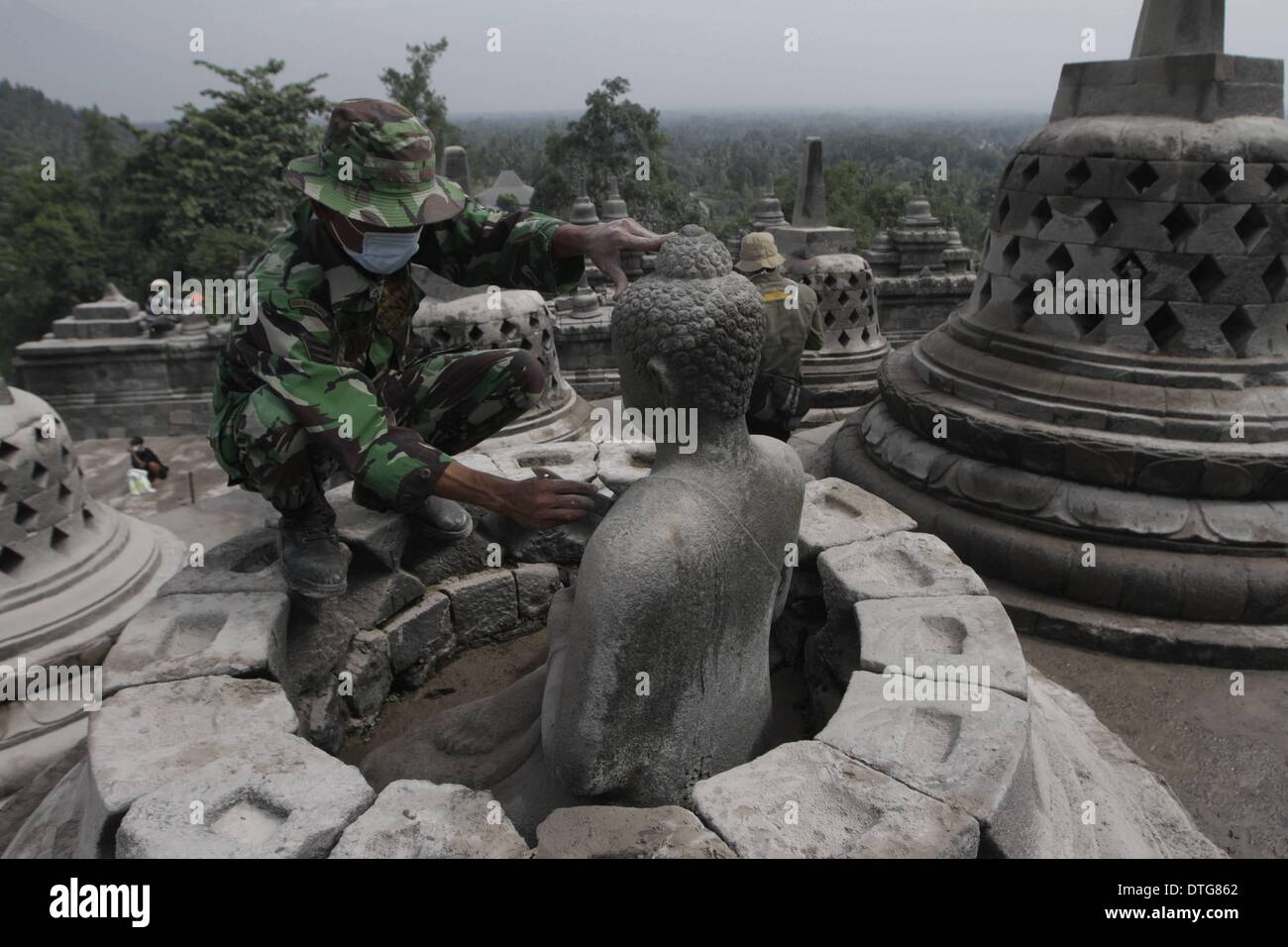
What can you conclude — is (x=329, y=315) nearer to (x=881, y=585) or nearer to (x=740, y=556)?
(x=740, y=556)

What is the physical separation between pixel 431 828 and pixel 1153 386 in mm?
3558

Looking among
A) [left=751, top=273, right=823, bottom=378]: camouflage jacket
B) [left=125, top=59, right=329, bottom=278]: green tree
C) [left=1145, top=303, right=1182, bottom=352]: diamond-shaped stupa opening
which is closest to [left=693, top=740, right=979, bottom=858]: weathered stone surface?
[left=1145, top=303, right=1182, bottom=352]: diamond-shaped stupa opening

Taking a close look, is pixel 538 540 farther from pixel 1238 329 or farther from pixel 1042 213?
pixel 1238 329

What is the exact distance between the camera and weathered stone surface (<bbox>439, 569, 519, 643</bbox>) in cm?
368

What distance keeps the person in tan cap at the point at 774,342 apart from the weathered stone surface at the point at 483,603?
1.89 m

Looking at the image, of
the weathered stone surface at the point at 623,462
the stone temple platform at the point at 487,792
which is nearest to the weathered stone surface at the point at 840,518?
the stone temple platform at the point at 487,792

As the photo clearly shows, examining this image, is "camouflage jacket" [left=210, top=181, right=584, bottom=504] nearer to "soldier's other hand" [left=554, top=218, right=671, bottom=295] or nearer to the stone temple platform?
"soldier's other hand" [left=554, top=218, right=671, bottom=295]

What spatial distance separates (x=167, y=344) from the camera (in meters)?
14.2

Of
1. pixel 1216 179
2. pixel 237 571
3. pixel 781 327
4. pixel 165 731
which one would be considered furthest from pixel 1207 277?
pixel 165 731

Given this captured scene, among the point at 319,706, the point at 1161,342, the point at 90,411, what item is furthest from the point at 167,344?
the point at 1161,342

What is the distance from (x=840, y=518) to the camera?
3.37 meters

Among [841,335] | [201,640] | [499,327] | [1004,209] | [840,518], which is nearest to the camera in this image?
[201,640]

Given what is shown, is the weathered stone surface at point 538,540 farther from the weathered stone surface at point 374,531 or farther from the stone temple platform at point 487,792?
the weathered stone surface at point 374,531

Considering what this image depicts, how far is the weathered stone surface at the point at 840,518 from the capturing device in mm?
3197
